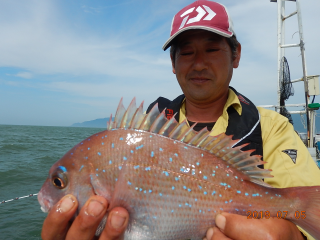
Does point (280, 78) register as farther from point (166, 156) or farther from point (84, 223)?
point (84, 223)

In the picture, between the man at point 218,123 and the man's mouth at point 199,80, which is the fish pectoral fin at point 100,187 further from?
the man's mouth at point 199,80

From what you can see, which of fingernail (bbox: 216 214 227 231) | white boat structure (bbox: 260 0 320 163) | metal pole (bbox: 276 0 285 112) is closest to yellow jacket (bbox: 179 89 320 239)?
fingernail (bbox: 216 214 227 231)

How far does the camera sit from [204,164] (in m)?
1.66

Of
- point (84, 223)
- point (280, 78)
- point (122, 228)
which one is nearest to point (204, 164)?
point (122, 228)

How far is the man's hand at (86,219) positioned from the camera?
1.49 m

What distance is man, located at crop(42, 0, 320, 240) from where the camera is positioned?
4.90 feet

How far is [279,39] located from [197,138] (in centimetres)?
867

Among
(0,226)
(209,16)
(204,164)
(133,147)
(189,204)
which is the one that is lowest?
(0,226)

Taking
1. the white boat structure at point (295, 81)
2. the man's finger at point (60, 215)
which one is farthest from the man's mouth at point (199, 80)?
the white boat structure at point (295, 81)

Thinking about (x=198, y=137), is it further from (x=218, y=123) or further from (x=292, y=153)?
(x=292, y=153)

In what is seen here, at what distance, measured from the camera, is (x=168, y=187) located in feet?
5.22

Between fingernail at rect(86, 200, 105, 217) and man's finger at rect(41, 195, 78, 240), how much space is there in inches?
5.8

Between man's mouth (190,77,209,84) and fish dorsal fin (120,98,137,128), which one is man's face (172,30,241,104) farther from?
fish dorsal fin (120,98,137,128)

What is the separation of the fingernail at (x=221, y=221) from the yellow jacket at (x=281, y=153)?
2.28ft
